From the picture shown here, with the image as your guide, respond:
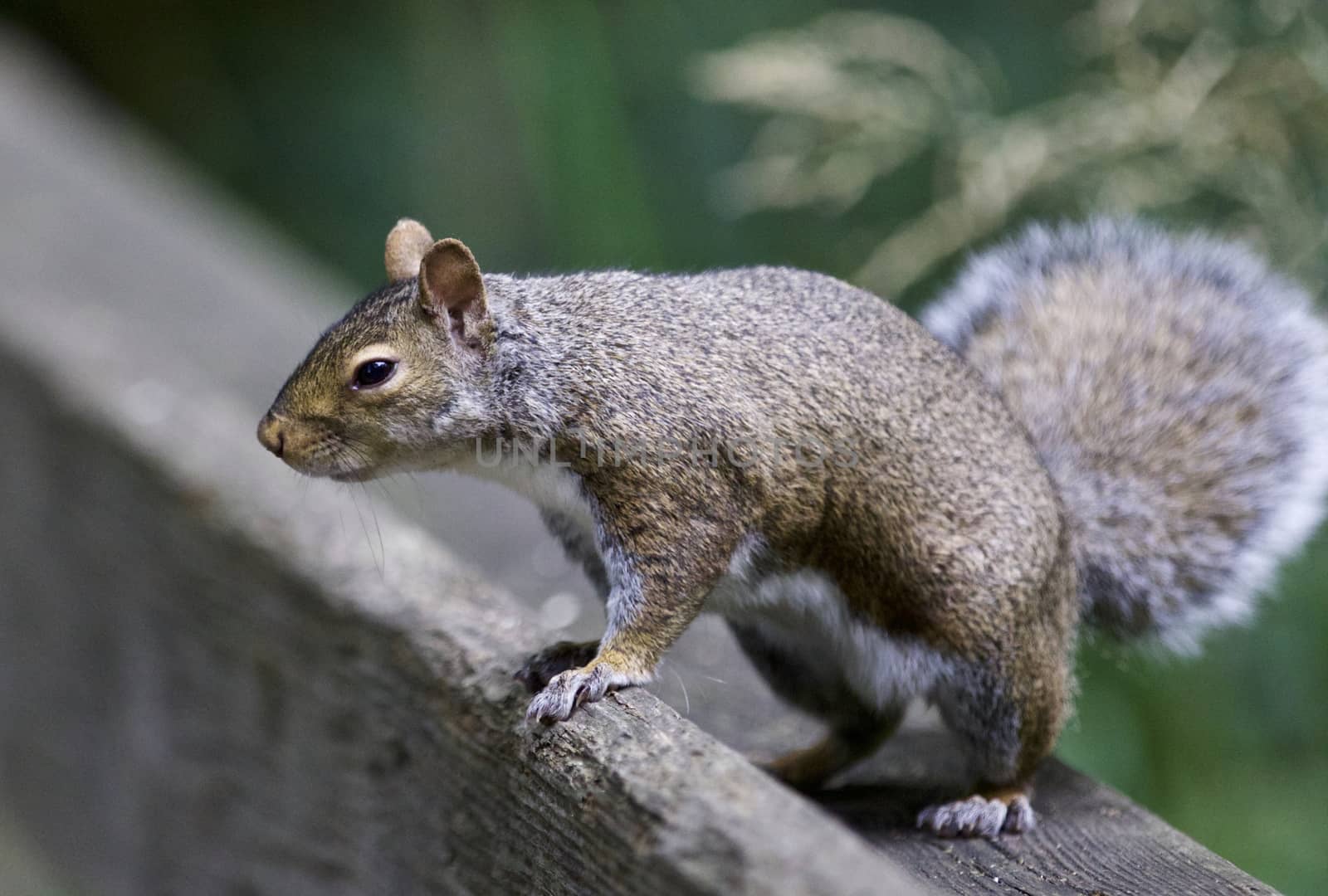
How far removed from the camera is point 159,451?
2.03 m

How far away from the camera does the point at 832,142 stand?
2.53 meters

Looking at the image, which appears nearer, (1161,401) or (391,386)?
(391,386)

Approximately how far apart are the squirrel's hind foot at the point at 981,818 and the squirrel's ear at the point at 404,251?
734mm

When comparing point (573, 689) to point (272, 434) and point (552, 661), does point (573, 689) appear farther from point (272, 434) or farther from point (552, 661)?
point (272, 434)

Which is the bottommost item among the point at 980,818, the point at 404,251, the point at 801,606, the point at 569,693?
the point at 569,693

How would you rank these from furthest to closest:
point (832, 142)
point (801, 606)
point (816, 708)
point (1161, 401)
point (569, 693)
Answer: point (832, 142)
point (1161, 401)
point (816, 708)
point (801, 606)
point (569, 693)

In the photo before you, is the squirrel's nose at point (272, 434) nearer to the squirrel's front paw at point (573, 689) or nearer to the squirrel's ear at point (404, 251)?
the squirrel's ear at point (404, 251)

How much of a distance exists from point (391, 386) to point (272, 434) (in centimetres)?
12

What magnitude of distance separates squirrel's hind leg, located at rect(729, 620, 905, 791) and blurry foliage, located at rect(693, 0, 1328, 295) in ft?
2.43

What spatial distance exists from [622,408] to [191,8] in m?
4.08

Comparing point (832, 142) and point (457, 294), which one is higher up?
point (832, 142)

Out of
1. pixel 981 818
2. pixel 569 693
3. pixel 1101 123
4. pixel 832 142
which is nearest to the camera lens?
pixel 569 693

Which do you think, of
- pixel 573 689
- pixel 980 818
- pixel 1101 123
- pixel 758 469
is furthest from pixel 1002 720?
pixel 1101 123

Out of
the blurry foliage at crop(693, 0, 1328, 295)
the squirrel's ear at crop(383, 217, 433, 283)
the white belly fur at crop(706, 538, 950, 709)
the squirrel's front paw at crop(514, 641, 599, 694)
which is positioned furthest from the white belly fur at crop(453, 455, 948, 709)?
the blurry foliage at crop(693, 0, 1328, 295)
